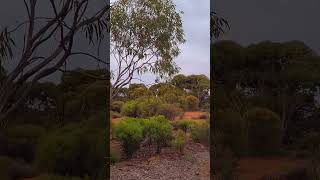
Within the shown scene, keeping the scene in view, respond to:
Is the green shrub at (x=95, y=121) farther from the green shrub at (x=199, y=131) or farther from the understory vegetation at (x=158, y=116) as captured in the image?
the green shrub at (x=199, y=131)

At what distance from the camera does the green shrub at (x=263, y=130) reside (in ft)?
18.7

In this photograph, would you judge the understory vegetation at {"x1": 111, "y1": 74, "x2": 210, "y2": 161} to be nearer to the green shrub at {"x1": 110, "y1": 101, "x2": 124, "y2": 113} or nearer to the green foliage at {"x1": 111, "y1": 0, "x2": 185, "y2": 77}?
the green shrub at {"x1": 110, "y1": 101, "x2": 124, "y2": 113}

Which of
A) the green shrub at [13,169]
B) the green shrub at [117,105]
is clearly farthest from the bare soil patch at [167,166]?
the green shrub at [13,169]

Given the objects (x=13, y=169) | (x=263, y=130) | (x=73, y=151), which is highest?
(x=263, y=130)

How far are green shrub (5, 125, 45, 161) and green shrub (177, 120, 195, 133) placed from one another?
2.11 m

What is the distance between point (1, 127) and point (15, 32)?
0.99m

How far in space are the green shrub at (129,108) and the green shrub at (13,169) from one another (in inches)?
71.6

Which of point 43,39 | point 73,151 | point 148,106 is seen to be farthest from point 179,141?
point 43,39

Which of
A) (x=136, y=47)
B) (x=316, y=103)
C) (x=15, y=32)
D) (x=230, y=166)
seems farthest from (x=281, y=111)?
(x=15, y=32)

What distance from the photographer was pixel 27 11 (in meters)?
5.55

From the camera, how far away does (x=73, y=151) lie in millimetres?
5578

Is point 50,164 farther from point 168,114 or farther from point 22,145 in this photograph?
point 168,114

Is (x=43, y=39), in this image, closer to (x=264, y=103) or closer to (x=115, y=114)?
(x=115, y=114)

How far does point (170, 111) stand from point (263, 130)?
174 centimetres
